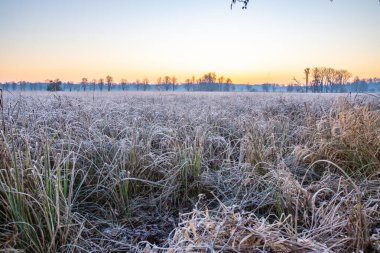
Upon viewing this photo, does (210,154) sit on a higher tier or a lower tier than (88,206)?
higher

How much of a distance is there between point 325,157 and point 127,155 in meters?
2.30

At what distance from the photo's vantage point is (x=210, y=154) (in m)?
3.94

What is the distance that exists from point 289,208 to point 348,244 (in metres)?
0.75

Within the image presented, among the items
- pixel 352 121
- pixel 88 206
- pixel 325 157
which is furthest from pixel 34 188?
pixel 352 121

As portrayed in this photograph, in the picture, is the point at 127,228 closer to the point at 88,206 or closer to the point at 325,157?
the point at 88,206

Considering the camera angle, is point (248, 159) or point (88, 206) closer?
point (88, 206)

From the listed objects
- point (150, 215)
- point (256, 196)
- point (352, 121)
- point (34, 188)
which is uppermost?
point (352, 121)

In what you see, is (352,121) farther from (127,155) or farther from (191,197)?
(127,155)

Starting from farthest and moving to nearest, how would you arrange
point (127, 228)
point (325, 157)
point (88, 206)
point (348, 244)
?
point (325, 157), point (88, 206), point (127, 228), point (348, 244)

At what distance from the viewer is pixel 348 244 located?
5.75 ft

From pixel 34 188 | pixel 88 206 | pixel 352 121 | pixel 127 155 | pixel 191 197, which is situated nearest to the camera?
pixel 34 188

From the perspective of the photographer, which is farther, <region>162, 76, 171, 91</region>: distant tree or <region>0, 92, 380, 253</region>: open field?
<region>162, 76, 171, 91</region>: distant tree

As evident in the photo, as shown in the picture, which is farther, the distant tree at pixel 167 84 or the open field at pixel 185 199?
the distant tree at pixel 167 84

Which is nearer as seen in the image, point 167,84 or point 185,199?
point 185,199
